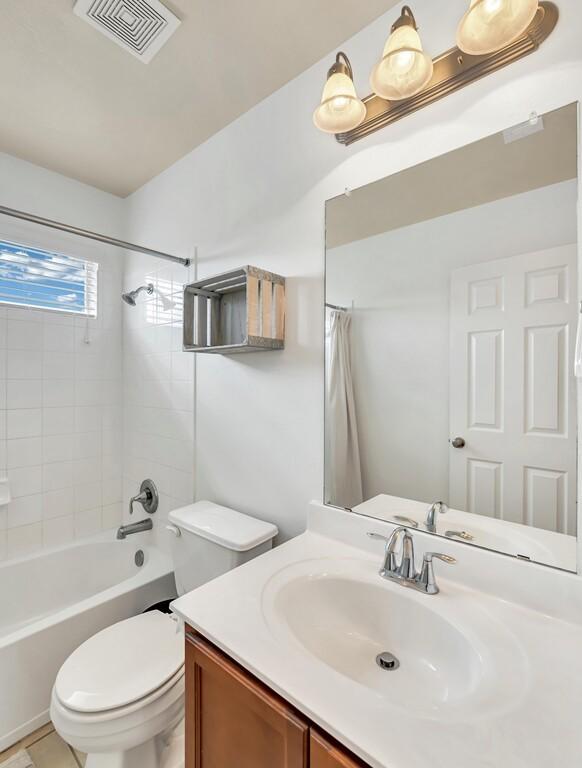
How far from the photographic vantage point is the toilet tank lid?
1303 millimetres

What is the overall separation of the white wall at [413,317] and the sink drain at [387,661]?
41cm

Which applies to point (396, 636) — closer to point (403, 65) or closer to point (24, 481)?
point (403, 65)

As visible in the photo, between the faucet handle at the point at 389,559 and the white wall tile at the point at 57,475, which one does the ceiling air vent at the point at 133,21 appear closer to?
the faucet handle at the point at 389,559

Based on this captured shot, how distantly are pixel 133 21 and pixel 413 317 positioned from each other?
1.29 meters

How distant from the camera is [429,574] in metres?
0.93

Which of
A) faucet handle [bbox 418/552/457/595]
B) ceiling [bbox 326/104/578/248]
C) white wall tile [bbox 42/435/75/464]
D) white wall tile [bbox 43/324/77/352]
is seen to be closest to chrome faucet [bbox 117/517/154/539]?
white wall tile [bbox 42/435/75/464]

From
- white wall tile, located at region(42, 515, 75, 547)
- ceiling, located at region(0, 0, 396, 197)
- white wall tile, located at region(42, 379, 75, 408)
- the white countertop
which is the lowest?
white wall tile, located at region(42, 515, 75, 547)

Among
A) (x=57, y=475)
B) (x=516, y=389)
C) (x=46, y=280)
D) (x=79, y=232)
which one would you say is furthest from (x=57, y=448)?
(x=516, y=389)

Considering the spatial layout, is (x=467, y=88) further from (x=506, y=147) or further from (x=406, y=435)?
(x=406, y=435)

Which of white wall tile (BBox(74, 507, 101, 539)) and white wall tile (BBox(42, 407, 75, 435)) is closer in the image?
Answer: white wall tile (BBox(42, 407, 75, 435))

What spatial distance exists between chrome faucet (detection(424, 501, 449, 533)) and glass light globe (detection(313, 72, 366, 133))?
1160mm

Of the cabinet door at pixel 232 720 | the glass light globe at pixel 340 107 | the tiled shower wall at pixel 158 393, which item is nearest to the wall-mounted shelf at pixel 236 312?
the tiled shower wall at pixel 158 393

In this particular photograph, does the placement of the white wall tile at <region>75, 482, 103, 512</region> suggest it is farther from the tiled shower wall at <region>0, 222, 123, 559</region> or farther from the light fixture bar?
the light fixture bar

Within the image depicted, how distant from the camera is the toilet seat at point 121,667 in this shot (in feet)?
3.55
